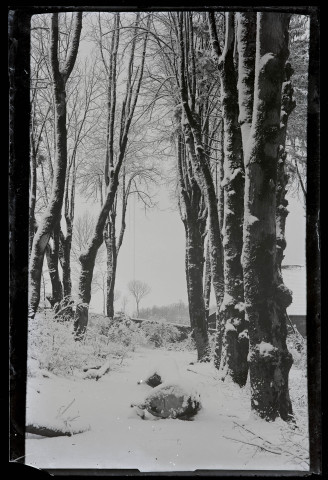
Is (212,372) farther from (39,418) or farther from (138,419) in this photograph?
(39,418)

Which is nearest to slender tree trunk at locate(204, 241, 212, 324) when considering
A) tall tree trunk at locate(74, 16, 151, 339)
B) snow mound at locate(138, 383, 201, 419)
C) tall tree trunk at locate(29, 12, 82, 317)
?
snow mound at locate(138, 383, 201, 419)

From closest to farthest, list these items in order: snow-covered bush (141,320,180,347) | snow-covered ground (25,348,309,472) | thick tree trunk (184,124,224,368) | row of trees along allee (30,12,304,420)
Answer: snow-covered ground (25,348,309,472)
row of trees along allee (30,12,304,420)
snow-covered bush (141,320,180,347)
thick tree trunk (184,124,224,368)

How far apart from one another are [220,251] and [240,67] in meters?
1.28

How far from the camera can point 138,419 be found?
3082 millimetres

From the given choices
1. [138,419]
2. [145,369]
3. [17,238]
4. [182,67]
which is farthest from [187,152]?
[138,419]

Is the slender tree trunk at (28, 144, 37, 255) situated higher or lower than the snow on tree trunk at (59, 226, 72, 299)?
higher

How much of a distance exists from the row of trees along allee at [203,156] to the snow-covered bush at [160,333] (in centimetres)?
16

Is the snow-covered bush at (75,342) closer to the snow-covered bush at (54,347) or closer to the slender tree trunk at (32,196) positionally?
the snow-covered bush at (54,347)

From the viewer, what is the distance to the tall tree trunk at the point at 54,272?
327cm

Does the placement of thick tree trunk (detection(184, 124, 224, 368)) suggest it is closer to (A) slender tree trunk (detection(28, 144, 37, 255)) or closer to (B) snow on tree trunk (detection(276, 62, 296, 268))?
(B) snow on tree trunk (detection(276, 62, 296, 268))

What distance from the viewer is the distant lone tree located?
321 cm

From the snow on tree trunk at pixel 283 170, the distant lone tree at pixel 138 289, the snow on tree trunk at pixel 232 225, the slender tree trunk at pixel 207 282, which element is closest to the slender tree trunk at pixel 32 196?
the distant lone tree at pixel 138 289

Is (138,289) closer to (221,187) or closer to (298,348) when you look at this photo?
(221,187)

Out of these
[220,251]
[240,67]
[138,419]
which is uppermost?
[240,67]
